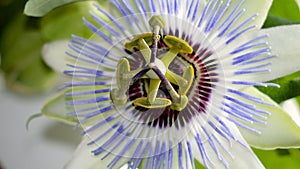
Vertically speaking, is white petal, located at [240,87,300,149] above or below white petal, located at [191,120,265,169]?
above

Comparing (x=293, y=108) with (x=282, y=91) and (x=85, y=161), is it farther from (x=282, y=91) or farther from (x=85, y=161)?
(x=85, y=161)

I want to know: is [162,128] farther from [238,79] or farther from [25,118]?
[25,118]

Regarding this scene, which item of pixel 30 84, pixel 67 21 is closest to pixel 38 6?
pixel 67 21

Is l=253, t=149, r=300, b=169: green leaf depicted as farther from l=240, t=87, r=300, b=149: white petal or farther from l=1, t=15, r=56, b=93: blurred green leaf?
l=1, t=15, r=56, b=93: blurred green leaf

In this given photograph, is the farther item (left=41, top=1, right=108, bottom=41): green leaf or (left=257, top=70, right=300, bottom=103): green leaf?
(left=41, top=1, right=108, bottom=41): green leaf

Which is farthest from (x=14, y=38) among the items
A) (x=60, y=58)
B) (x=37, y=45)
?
(x=60, y=58)

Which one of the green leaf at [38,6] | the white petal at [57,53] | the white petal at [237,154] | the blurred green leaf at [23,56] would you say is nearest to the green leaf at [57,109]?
the white petal at [57,53]

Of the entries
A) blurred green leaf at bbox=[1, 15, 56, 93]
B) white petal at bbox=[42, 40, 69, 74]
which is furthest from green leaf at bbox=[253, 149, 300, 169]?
blurred green leaf at bbox=[1, 15, 56, 93]
